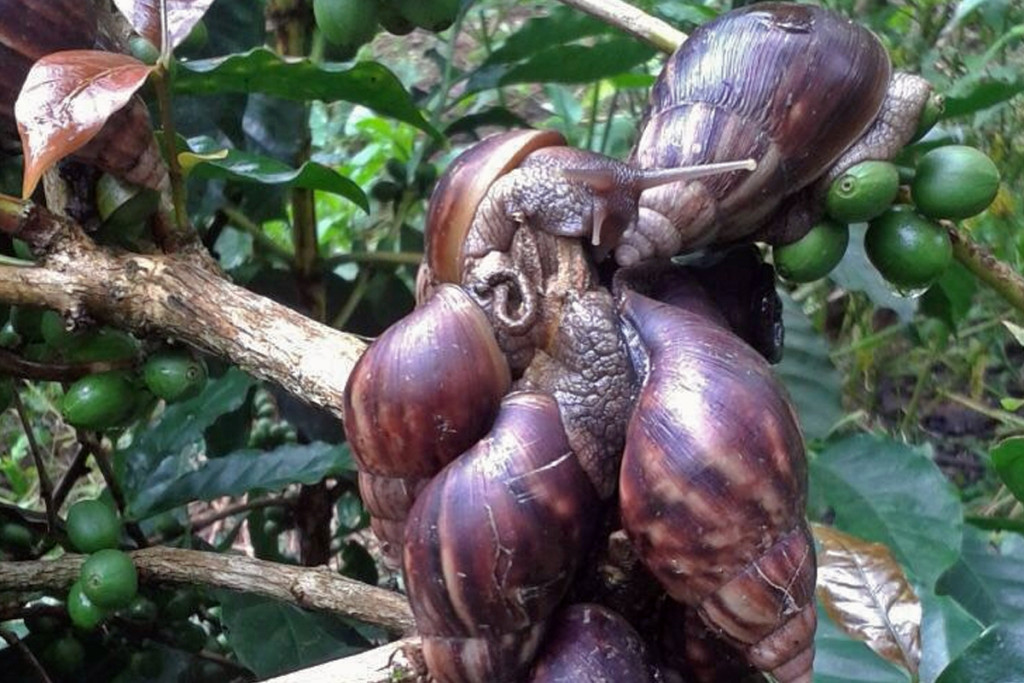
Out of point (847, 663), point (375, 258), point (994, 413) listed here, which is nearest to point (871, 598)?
point (847, 663)

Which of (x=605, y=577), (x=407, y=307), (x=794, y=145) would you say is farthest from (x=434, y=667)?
(x=407, y=307)

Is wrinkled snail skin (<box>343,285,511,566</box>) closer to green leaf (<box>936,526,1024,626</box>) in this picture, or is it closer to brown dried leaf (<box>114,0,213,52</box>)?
brown dried leaf (<box>114,0,213,52</box>)

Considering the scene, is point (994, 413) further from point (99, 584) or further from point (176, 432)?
point (99, 584)

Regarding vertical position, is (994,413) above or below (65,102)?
below

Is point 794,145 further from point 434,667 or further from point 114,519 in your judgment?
point 114,519

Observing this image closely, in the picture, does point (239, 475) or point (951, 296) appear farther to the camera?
point (951, 296)
